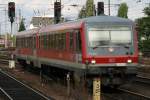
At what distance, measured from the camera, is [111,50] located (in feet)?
68.8

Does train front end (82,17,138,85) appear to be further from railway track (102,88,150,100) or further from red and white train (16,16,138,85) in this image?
railway track (102,88,150,100)

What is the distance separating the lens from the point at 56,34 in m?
26.5

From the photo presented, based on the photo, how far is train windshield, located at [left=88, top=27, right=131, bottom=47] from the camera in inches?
828

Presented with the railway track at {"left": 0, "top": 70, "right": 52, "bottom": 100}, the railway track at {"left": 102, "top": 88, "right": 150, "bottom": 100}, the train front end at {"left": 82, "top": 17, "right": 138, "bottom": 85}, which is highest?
the train front end at {"left": 82, "top": 17, "right": 138, "bottom": 85}

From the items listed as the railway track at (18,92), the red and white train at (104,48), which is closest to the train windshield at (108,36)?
the red and white train at (104,48)

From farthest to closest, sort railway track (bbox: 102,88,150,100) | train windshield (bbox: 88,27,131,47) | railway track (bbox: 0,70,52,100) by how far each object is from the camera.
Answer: train windshield (bbox: 88,27,131,47)
railway track (bbox: 0,70,52,100)
railway track (bbox: 102,88,150,100)

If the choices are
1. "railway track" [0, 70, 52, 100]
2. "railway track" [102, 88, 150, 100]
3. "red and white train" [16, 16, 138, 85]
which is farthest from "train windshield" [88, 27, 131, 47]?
"railway track" [0, 70, 52, 100]

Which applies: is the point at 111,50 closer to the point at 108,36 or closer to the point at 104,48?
the point at 104,48

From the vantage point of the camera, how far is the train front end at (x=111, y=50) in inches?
812

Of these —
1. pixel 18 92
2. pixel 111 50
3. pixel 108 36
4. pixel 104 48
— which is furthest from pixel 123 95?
pixel 18 92

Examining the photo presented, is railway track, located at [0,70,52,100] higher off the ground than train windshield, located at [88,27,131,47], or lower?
lower

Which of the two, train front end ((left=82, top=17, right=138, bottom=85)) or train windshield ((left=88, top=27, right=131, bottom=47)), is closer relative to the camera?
train front end ((left=82, top=17, right=138, bottom=85))

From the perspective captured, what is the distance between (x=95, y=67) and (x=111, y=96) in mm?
1320

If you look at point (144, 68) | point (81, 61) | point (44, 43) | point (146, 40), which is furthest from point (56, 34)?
point (146, 40)
